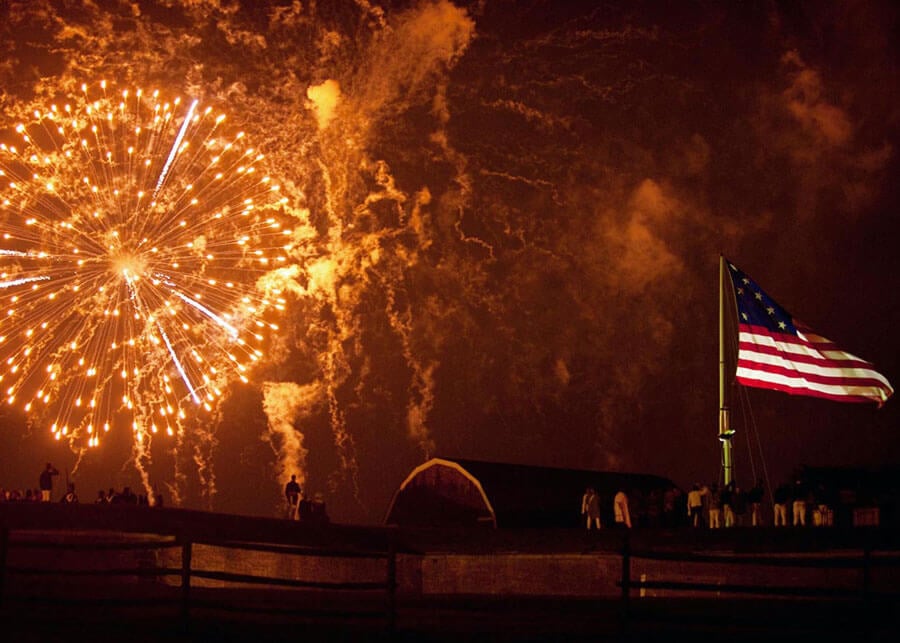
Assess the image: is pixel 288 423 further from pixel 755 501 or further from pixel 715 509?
pixel 755 501

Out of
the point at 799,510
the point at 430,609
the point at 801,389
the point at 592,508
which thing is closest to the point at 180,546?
the point at 430,609

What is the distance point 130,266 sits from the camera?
30938 millimetres

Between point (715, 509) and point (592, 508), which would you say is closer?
point (715, 509)

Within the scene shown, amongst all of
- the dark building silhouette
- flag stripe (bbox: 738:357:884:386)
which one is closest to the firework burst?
the dark building silhouette

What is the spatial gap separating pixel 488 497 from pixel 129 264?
11622 millimetres

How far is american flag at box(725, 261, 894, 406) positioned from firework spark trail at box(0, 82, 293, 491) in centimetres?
1263

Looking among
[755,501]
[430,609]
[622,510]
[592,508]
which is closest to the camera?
[430,609]

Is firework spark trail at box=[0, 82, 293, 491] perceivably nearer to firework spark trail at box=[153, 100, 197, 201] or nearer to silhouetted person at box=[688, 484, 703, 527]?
firework spark trail at box=[153, 100, 197, 201]

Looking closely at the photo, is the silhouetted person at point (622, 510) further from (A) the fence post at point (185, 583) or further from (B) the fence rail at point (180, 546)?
(A) the fence post at point (185, 583)

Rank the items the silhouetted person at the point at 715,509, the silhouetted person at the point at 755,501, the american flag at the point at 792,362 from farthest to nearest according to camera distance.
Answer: the american flag at the point at 792,362, the silhouetted person at the point at 715,509, the silhouetted person at the point at 755,501

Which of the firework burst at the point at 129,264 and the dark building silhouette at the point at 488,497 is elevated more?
the firework burst at the point at 129,264

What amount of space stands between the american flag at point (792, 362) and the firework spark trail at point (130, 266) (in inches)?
497

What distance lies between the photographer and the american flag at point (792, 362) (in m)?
26.7

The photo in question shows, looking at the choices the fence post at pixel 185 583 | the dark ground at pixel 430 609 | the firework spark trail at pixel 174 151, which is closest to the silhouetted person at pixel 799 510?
the dark ground at pixel 430 609
